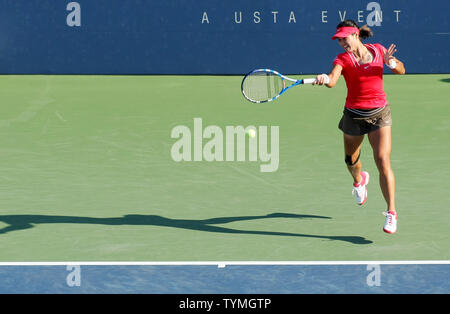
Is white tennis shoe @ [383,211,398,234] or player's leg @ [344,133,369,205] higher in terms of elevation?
player's leg @ [344,133,369,205]

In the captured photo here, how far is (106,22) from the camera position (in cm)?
1934

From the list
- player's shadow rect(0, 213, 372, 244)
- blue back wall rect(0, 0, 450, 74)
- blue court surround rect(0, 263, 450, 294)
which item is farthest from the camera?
blue back wall rect(0, 0, 450, 74)

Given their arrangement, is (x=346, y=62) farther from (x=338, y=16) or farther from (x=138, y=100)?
(x=338, y=16)

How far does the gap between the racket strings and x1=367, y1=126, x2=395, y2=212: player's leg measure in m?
1.06

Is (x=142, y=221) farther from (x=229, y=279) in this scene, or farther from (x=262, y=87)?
(x=229, y=279)

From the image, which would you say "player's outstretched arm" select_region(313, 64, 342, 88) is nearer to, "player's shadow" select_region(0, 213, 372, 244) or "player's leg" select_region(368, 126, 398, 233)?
"player's leg" select_region(368, 126, 398, 233)

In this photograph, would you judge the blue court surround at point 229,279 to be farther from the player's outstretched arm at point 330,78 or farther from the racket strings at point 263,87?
the racket strings at point 263,87

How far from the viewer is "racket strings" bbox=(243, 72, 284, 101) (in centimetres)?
772

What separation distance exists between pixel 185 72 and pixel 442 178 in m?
11.0

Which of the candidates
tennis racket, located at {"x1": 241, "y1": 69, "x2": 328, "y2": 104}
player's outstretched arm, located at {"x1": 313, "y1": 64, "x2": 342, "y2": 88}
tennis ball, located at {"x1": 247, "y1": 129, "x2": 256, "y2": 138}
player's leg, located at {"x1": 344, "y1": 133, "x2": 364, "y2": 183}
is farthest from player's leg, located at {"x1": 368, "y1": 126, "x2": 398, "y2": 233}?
tennis ball, located at {"x1": 247, "y1": 129, "x2": 256, "y2": 138}

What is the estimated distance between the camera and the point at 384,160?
6816 millimetres

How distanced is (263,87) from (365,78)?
127 cm

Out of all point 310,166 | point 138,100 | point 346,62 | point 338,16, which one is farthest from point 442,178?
point 338,16

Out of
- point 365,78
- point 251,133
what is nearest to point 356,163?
point 365,78
